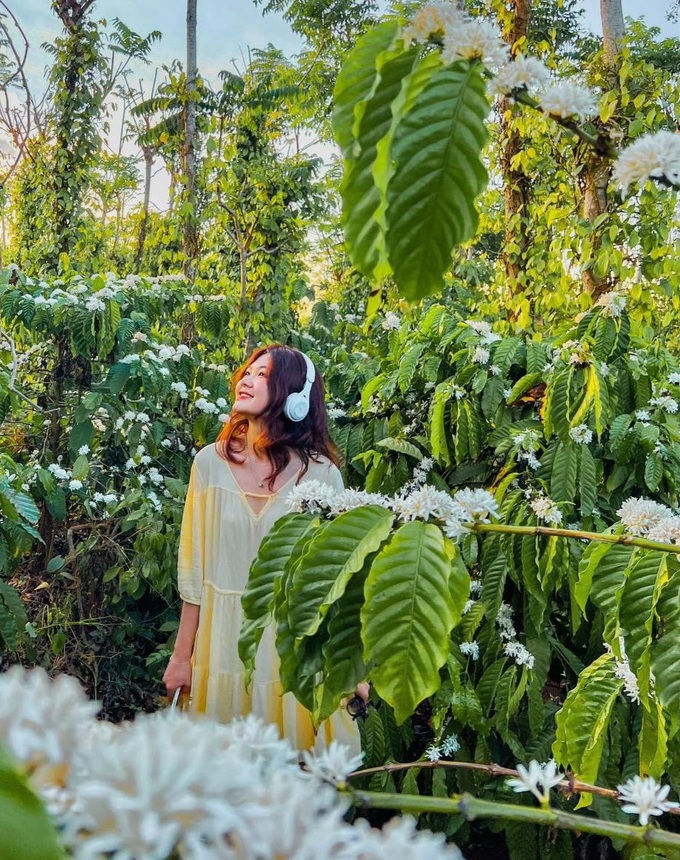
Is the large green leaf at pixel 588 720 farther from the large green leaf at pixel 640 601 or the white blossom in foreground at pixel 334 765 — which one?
the white blossom in foreground at pixel 334 765

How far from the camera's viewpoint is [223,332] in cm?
362

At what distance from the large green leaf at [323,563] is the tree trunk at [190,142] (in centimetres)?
475

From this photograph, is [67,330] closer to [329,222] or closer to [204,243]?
[204,243]

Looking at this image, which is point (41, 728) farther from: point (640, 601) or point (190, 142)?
point (190, 142)

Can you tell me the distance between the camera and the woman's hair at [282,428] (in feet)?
6.23

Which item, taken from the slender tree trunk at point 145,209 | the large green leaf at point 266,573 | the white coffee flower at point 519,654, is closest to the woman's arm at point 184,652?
the white coffee flower at point 519,654

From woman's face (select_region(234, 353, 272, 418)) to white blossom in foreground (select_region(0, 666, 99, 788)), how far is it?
171cm

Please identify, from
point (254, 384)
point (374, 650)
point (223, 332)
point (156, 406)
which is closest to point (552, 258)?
point (223, 332)

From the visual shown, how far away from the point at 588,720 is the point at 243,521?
111cm

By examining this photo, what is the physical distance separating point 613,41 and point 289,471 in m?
3.05

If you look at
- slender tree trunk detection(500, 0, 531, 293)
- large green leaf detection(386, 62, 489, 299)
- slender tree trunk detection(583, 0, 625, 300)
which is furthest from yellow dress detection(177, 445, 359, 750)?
slender tree trunk detection(500, 0, 531, 293)

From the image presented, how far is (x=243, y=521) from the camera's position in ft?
6.00

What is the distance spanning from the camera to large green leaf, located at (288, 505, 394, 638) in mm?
620

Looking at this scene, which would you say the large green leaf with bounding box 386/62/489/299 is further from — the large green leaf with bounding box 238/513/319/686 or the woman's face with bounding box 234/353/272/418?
the woman's face with bounding box 234/353/272/418
